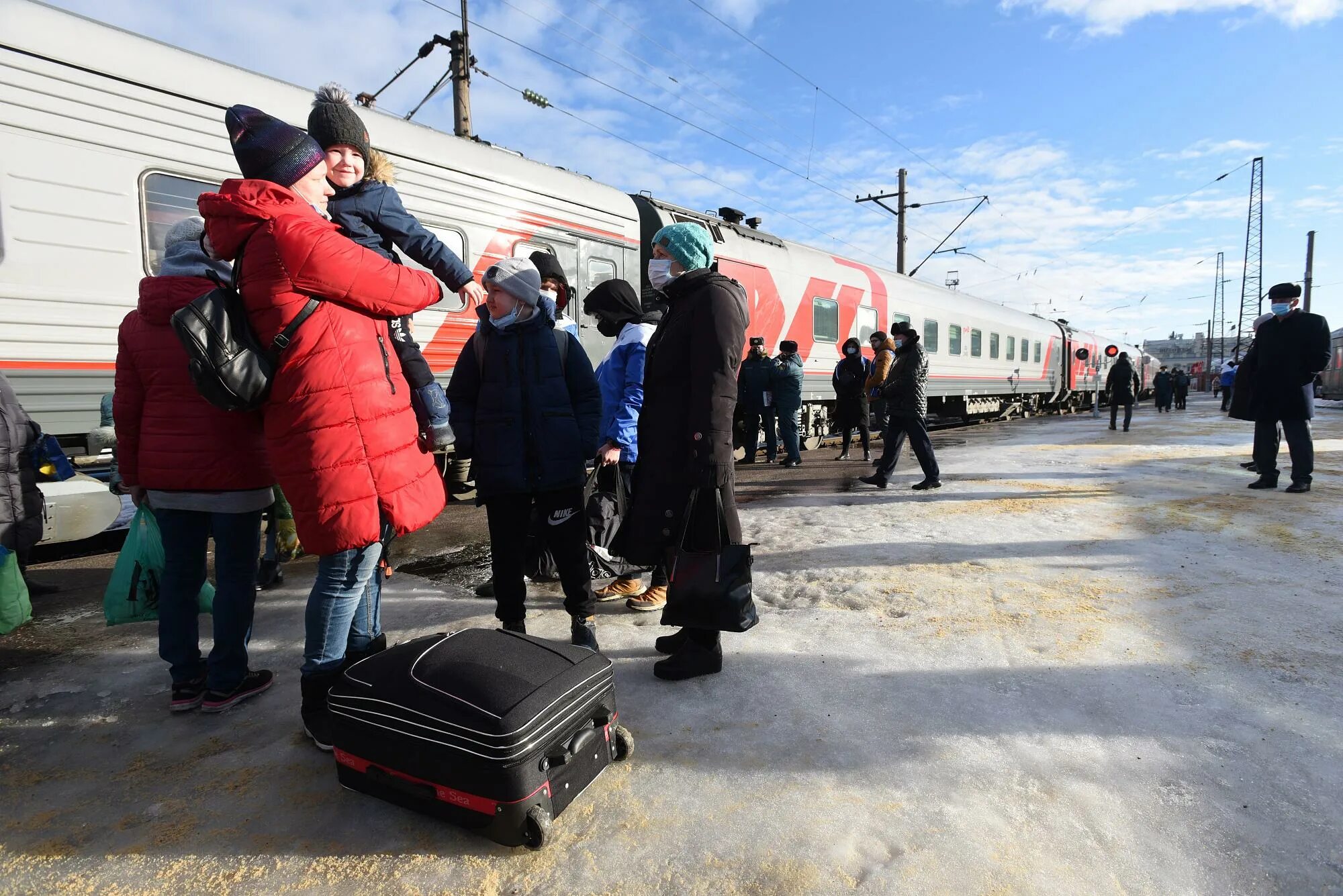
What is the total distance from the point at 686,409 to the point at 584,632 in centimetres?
102

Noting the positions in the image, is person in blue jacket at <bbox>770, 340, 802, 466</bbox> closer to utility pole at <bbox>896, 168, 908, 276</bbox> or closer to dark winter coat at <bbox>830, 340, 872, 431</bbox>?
dark winter coat at <bbox>830, 340, 872, 431</bbox>

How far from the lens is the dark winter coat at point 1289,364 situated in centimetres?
626

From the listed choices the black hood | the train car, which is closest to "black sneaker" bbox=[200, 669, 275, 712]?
the black hood

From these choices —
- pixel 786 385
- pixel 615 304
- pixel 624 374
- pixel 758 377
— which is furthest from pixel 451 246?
pixel 786 385

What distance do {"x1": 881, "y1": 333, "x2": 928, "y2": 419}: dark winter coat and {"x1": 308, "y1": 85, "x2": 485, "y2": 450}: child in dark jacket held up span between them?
5281 mm

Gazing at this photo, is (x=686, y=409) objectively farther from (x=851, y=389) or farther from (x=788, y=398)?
(x=851, y=389)

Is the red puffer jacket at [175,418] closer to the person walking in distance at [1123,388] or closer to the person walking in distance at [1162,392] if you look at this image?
the person walking in distance at [1123,388]

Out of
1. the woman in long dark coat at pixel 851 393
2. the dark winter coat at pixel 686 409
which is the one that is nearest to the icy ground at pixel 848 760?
the dark winter coat at pixel 686 409

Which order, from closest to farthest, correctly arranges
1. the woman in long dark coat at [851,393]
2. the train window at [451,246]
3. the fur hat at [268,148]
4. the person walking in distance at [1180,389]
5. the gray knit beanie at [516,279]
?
the fur hat at [268,148] < the gray knit beanie at [516,279] < the train window at [451,246] < the woman in long dark coat at [851,393] < the person walking in distance at [1180,389]

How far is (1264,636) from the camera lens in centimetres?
298

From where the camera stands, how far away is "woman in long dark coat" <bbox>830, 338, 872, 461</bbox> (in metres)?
10.3

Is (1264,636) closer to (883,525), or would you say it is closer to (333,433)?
(883,525)

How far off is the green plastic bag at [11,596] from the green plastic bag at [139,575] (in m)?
0.45

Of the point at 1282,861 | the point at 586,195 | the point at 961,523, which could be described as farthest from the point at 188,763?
the point at 586,195
